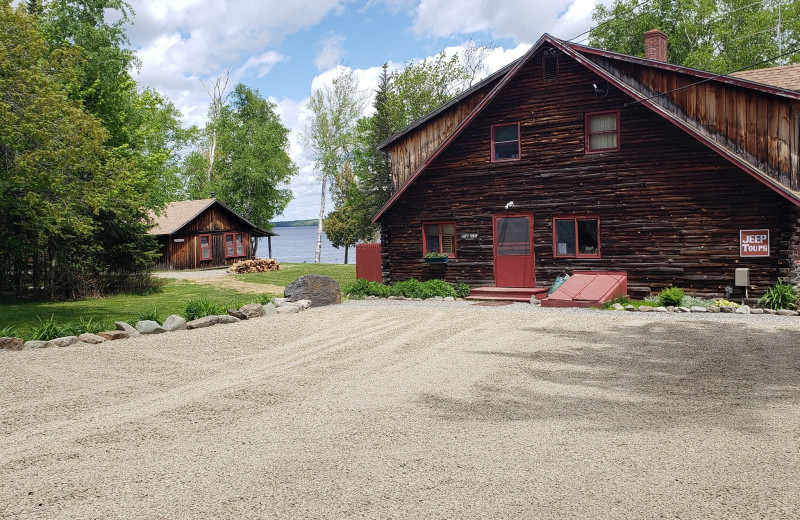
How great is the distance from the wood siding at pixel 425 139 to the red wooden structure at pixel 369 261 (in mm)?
2923

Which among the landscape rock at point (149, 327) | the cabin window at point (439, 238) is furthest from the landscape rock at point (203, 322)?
the cabin window at point (439, 238)

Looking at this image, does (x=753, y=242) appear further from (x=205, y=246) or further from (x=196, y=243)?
(x=205, y=246)

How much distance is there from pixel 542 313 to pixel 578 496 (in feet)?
40.4

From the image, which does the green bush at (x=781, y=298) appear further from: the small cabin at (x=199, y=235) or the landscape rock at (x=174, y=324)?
the small cabin at (x=199, y=235)

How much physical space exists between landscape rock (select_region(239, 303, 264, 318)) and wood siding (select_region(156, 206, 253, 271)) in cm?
2729

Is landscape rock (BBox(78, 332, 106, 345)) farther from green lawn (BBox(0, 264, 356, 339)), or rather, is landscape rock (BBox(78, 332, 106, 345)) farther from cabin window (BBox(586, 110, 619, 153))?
cabin window (BBox(586, 110, 619, 153))

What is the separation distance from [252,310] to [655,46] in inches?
683

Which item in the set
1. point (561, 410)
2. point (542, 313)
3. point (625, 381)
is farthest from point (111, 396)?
point (542, 313)

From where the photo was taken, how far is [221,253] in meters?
46.6

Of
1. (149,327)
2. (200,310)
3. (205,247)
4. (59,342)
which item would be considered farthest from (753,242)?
(205,247)

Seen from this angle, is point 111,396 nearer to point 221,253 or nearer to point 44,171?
point 44,171

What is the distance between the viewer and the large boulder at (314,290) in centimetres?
2045

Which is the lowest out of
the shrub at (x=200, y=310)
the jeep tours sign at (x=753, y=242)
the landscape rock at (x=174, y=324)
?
the landscape rock at (x=174, y=324)

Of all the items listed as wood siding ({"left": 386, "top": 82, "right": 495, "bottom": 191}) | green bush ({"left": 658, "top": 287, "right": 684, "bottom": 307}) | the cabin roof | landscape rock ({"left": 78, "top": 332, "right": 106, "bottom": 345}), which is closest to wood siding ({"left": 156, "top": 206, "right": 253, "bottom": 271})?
the cabin roof
